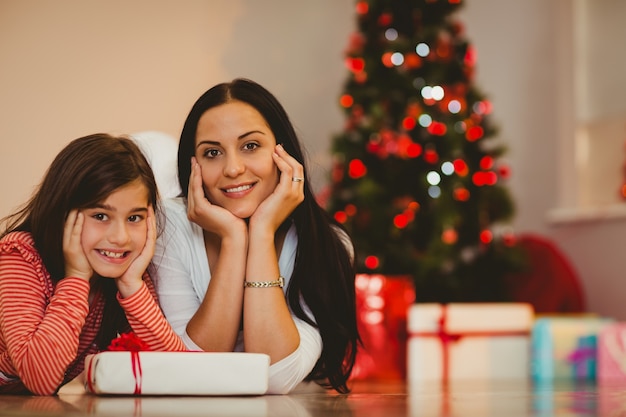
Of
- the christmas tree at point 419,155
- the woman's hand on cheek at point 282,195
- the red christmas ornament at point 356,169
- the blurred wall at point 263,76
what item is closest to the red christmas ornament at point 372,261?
the christmas tree at point 419,155

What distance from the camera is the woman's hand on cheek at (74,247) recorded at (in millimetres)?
1210

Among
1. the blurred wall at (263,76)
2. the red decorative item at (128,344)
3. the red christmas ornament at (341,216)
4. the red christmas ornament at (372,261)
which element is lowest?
the red christmas ornament at (372,261)

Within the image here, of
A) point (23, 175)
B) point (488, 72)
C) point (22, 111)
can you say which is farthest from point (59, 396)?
point (488, 72)

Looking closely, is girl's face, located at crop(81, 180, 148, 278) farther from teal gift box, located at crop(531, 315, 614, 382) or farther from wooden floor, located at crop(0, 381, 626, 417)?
teal gift box, located at crop(531, 315, 614, 382)

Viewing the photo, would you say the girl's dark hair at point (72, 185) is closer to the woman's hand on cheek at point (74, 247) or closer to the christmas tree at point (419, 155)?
the woman's hand on cheek at point (74, 247)

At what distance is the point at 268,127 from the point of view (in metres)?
1.42

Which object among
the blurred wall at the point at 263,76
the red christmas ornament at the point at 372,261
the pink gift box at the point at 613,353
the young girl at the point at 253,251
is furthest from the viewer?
the red christmas ornament at the point at 372,261

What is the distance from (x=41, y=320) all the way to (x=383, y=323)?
2.07 metres

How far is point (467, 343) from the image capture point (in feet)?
9.70

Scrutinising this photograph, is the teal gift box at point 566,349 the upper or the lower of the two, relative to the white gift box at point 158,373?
lower

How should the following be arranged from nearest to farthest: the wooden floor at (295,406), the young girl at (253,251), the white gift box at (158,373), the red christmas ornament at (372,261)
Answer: the wooden floor at (295,406) < the white gift box at (158,373) < the young girl at (253,251) < the red christmas ornament at (372,261)

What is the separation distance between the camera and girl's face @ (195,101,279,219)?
1.35m

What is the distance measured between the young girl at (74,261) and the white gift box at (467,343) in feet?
5.74

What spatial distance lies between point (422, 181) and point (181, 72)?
105 cm
